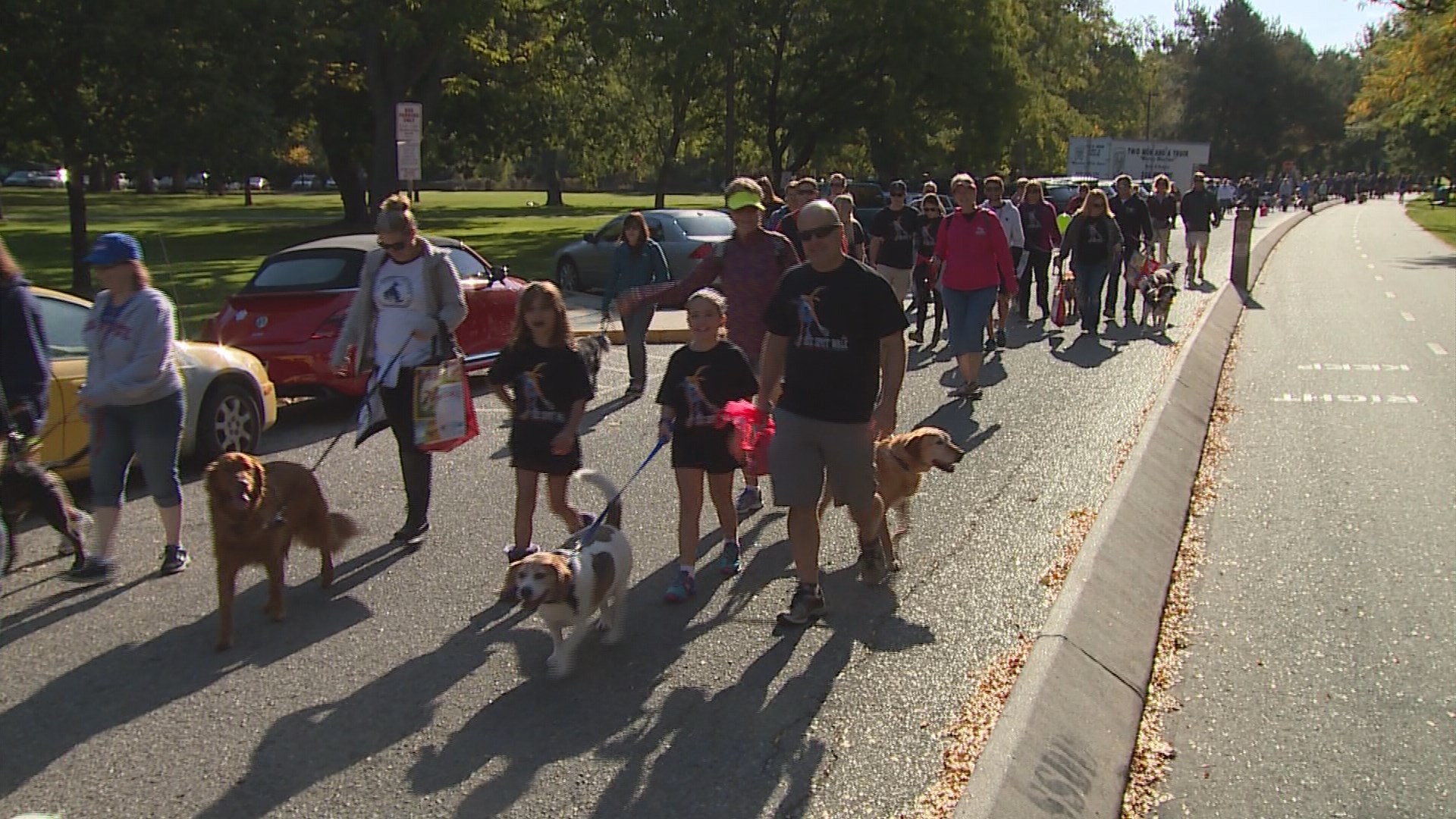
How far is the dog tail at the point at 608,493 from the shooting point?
5418 mm

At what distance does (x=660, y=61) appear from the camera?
34.1 metres

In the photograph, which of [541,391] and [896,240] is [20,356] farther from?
[896,240]

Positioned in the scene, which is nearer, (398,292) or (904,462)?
(904,462)

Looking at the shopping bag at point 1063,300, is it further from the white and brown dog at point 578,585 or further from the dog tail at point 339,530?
the dog tail at point 339,530

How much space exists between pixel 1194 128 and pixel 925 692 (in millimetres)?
105556

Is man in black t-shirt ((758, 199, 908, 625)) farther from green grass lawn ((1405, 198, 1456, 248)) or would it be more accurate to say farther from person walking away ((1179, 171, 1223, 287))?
green grass lawn ((1405, 198, 1456, 248))

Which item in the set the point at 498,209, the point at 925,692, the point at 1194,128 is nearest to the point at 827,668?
the point at 925,692

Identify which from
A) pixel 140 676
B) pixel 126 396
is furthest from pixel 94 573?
pixel 140 676

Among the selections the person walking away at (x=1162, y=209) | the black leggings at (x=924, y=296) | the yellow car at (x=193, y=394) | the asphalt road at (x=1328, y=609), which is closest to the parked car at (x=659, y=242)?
the black leggings at (x=924, y=296)

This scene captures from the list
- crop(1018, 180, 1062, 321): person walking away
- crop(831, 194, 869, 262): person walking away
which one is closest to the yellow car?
crop(831, 194, 869, 262): person walking away

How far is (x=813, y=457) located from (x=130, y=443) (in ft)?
11.0

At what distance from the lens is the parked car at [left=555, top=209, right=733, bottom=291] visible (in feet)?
64.8

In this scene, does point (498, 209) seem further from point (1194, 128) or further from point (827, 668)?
point (1194, 128)

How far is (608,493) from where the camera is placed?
5.47m
